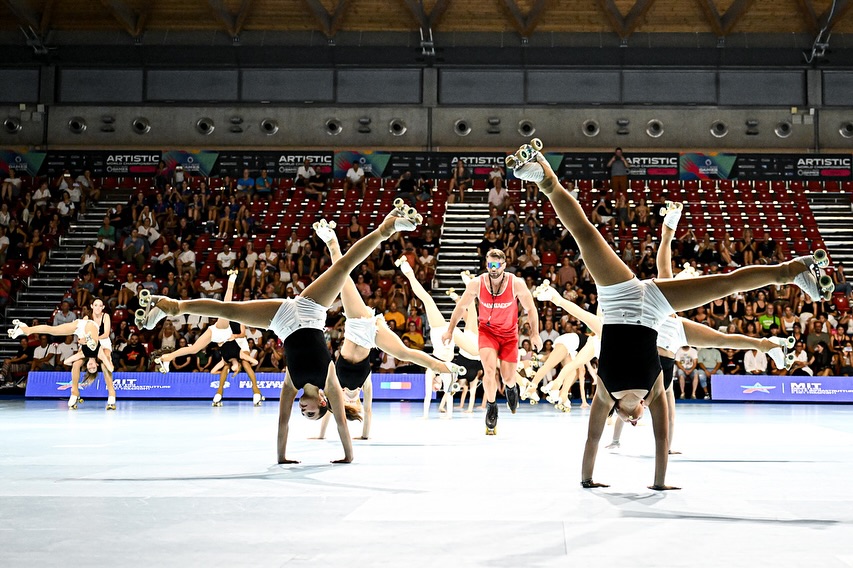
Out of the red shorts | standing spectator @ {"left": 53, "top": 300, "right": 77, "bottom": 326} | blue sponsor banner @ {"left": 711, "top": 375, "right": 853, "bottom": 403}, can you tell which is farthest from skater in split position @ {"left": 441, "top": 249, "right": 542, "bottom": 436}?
standing spectator @ {"left": 53, "top": 300, "right": 77, "bottom": 326}

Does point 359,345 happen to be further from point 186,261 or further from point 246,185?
point 246,185

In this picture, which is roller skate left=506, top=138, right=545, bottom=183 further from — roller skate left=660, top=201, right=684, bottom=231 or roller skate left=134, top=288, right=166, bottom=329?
roller skate left=134, top=288, right=166, bottom=329

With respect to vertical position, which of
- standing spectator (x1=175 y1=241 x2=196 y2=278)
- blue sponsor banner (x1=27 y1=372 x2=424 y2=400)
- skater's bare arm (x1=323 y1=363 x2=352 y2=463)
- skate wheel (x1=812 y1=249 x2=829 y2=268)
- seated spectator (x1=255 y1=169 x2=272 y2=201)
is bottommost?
blue sponsor banner (x1=27 y1=372 x2=424 y2=400)

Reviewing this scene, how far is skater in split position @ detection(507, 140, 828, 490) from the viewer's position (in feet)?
20.1

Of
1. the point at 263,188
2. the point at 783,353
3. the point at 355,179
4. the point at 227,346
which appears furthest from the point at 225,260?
the point at 783,353

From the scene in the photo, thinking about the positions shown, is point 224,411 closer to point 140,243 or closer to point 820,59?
point 140,243

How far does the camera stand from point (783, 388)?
2042 centimetres

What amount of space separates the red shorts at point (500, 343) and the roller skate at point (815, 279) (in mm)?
5741

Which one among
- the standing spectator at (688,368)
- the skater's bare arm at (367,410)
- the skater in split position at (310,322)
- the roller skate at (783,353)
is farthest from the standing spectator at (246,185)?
the roller skate at (783,353)

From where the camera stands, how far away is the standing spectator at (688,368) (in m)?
20.7

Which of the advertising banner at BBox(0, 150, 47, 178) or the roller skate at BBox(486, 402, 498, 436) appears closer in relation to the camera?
the roller skate at BBox(486, 402, 498, 436)

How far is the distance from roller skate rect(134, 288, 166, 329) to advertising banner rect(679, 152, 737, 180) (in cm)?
2542

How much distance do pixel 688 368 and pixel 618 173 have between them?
9.04 meters

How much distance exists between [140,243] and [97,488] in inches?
808
